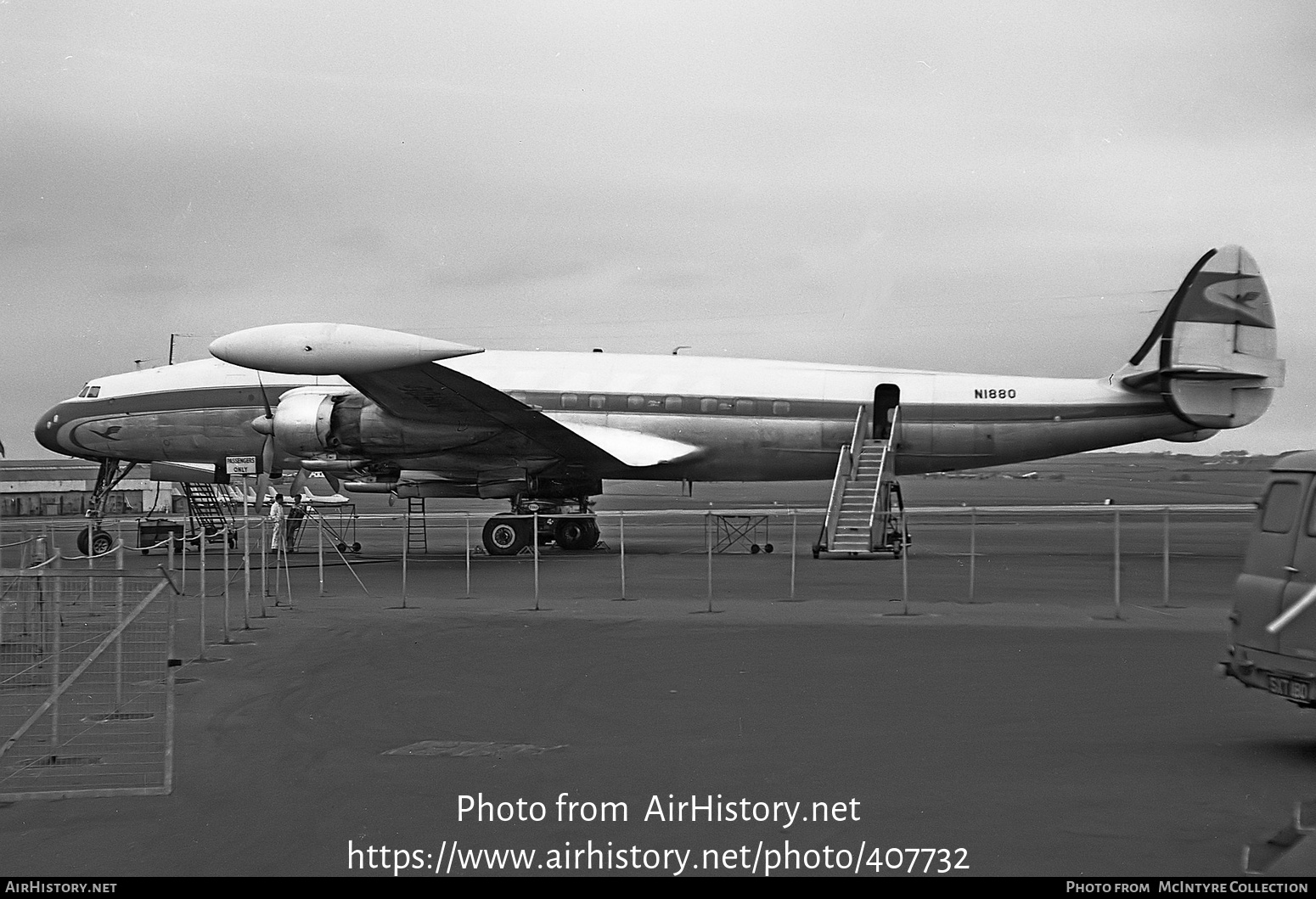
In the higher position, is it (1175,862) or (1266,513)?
(1266,513)

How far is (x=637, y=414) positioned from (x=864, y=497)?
5457mm

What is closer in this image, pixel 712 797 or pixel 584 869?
pixel 584 869

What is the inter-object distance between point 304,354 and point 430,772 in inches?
544

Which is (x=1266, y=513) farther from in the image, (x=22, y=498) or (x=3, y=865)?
(x=22, y=498)

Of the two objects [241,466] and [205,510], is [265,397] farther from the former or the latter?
[205,510]

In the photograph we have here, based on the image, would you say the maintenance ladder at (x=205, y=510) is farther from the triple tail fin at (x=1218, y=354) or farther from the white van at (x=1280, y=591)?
the white van at (x=1280, y=591)

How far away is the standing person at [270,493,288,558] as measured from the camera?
58.3 ft

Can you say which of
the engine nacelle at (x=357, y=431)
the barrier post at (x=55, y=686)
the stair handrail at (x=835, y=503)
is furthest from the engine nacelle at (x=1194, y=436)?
the barrier post at (x=55, y=686)

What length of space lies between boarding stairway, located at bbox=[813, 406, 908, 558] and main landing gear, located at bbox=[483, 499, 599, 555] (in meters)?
5.09

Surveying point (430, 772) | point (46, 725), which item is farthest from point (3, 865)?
point (46, 725)

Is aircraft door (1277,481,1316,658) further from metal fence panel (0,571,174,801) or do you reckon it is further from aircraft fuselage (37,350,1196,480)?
aircraft fuselage (37,350,1196,480)

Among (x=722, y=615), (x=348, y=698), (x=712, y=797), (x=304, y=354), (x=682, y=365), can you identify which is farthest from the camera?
(x=682, y=365)

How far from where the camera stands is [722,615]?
1573 cm

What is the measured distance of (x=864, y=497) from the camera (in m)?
24.5
